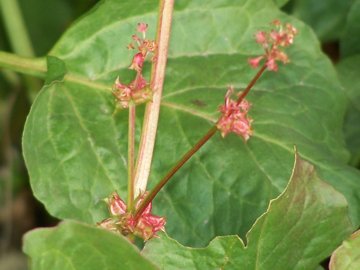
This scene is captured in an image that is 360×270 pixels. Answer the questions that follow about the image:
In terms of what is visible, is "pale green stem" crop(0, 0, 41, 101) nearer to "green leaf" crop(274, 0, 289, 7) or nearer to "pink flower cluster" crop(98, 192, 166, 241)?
"green leaf" crop(274, 0, 289, 7)

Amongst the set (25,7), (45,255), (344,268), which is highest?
(45,255)

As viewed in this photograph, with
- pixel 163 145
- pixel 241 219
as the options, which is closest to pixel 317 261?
pixel 241 219

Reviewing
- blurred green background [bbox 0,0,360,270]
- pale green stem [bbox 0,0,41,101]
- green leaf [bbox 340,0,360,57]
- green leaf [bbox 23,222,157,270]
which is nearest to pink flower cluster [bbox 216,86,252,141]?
green leaf [bbox 23,222,157,270]

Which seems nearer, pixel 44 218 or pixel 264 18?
pixel 264 18

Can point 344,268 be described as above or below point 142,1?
below

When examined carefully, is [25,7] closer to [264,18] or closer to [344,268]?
[264,18]
